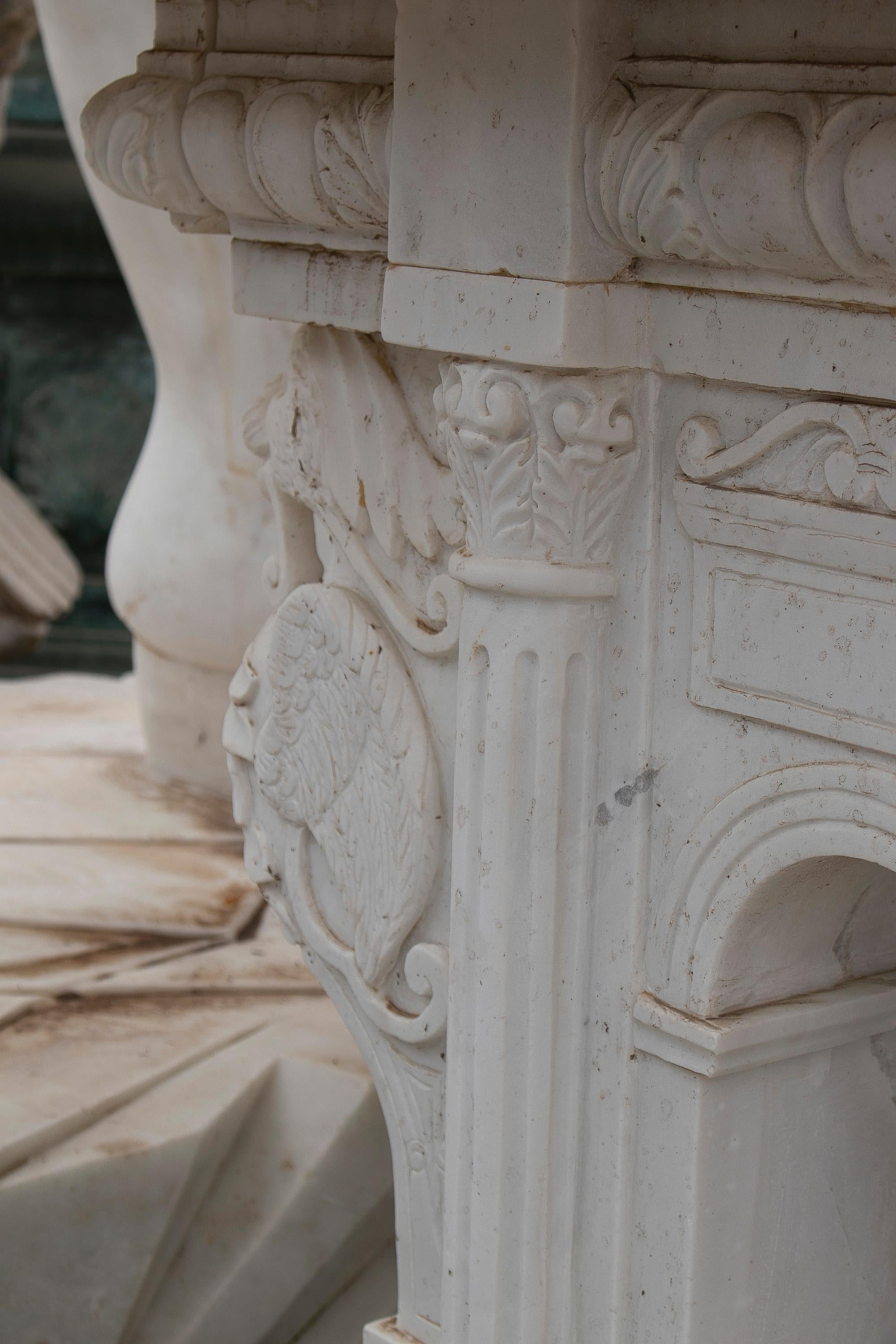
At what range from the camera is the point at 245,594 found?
3461mm

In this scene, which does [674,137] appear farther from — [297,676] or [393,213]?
[297,676]

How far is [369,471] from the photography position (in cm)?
178

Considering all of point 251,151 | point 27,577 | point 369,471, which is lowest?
point 27,577

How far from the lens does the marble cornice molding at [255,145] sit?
1607 mm

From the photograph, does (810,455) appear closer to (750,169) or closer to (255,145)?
(750,169)

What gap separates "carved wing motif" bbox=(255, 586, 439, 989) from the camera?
173 cm

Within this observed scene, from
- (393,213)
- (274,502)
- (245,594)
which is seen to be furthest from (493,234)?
(245,594)

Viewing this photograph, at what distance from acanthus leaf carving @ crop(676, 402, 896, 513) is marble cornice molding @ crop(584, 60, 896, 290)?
0.32 feet

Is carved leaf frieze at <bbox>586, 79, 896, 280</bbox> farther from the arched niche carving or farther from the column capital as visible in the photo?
the arched niche carving

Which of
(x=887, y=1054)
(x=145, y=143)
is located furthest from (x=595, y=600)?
(x=145, y=143)

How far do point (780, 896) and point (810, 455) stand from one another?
1.20 ft

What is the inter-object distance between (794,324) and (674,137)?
161 millimetres

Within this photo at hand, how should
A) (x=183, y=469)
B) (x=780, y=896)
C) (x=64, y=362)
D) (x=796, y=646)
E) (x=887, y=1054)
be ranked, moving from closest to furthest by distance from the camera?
(x=796, y=646) < (x=780, y=896) < (x=887, y=1054) < (x=183, y=469) < (x=64, y=362)

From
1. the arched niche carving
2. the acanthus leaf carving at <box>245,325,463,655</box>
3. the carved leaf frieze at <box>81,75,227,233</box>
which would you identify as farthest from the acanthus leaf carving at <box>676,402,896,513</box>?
the carved leaf frieze at <box>81,75,227,233</box>
